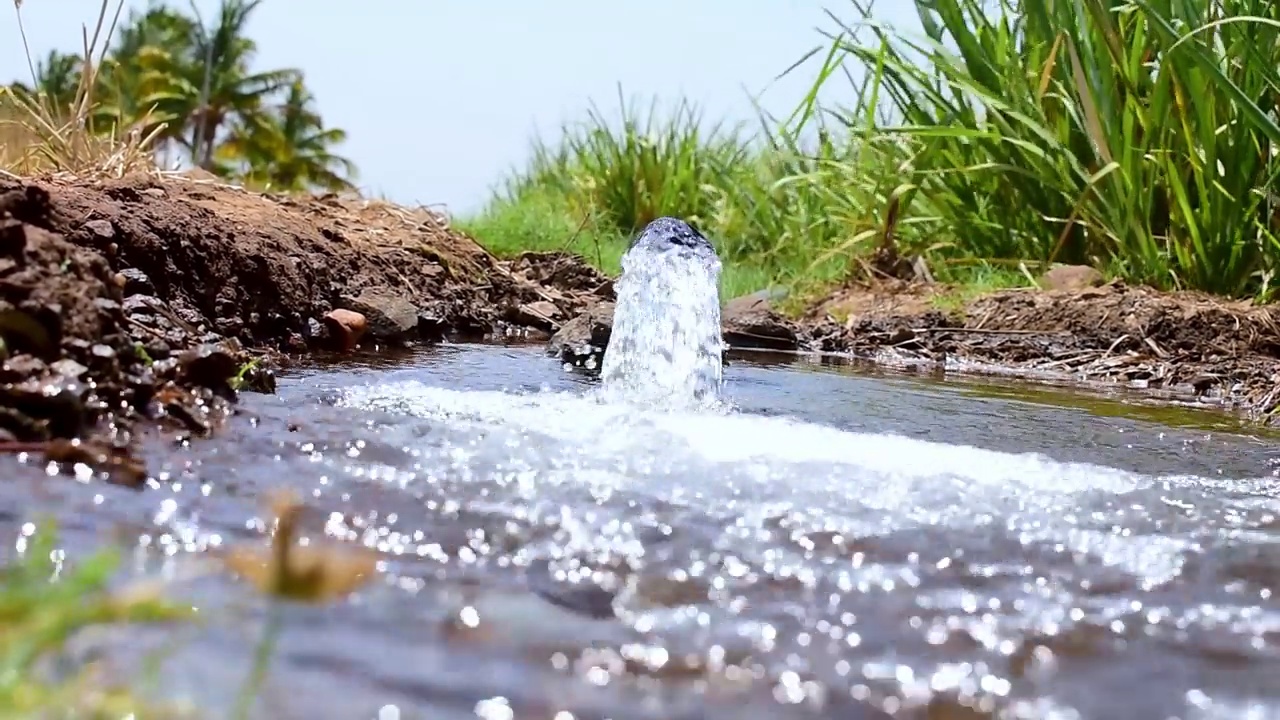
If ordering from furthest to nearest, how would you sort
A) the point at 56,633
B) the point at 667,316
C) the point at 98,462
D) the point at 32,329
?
the point at 667,316, the point at 32,329, the point at 98,462, the point at 56,633

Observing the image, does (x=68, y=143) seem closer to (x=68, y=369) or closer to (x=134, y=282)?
(x=134, y=282)

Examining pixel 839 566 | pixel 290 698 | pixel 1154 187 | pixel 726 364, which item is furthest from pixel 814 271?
pixel 290 698

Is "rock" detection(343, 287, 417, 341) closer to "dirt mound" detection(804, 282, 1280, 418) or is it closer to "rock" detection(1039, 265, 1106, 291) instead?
"dirt mound" detection(804, 282, 1280, 418)

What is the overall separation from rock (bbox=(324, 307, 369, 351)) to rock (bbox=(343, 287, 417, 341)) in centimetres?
13

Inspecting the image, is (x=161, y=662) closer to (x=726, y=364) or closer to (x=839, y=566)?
(x=839, y=566)

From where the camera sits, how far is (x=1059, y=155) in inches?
225

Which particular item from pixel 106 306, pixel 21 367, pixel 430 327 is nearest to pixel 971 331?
pixel 430 327

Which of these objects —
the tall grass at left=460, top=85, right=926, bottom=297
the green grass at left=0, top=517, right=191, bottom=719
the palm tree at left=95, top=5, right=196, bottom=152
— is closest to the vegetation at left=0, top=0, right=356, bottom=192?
the palm tree at left=95, top=5, right=196, bottom=152

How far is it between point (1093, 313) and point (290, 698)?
494 cm

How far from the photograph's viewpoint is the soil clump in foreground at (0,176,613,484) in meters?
1.71

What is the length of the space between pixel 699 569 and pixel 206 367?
3.90 feet

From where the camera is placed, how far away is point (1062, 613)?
1.16 m

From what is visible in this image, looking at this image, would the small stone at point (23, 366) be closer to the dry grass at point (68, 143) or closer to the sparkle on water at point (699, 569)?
the sparkle on water at point (699, 569)

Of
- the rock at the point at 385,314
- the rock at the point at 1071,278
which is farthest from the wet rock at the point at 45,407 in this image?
the rock at the point at 1071,278
